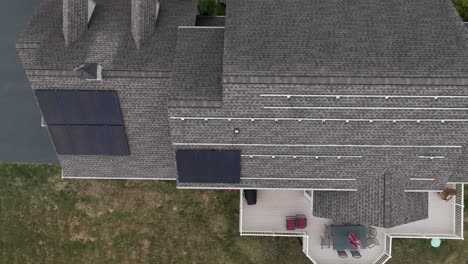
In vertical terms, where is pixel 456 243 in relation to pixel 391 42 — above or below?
below

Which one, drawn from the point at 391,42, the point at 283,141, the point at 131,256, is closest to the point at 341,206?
the point at 283,141

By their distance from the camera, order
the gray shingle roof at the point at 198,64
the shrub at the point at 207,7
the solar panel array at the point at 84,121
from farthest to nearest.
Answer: the shrub at the point at 207,7 < the solar panel array at the point at 84,121 < the gray shingle roof at the point at 198,64

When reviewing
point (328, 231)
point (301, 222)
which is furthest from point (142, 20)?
point (328, 231)

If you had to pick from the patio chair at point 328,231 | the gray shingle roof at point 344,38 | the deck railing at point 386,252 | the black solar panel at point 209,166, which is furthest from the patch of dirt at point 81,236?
the deck railing at point 386,252

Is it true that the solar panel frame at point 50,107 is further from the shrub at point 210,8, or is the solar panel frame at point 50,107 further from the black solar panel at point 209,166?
the shrub at point 210,8

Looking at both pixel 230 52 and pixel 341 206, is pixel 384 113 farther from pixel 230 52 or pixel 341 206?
pixel 230 52

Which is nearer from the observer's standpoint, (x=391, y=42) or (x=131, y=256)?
(x=391, y=42)

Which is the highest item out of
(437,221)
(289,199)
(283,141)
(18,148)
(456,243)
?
(283,141)
